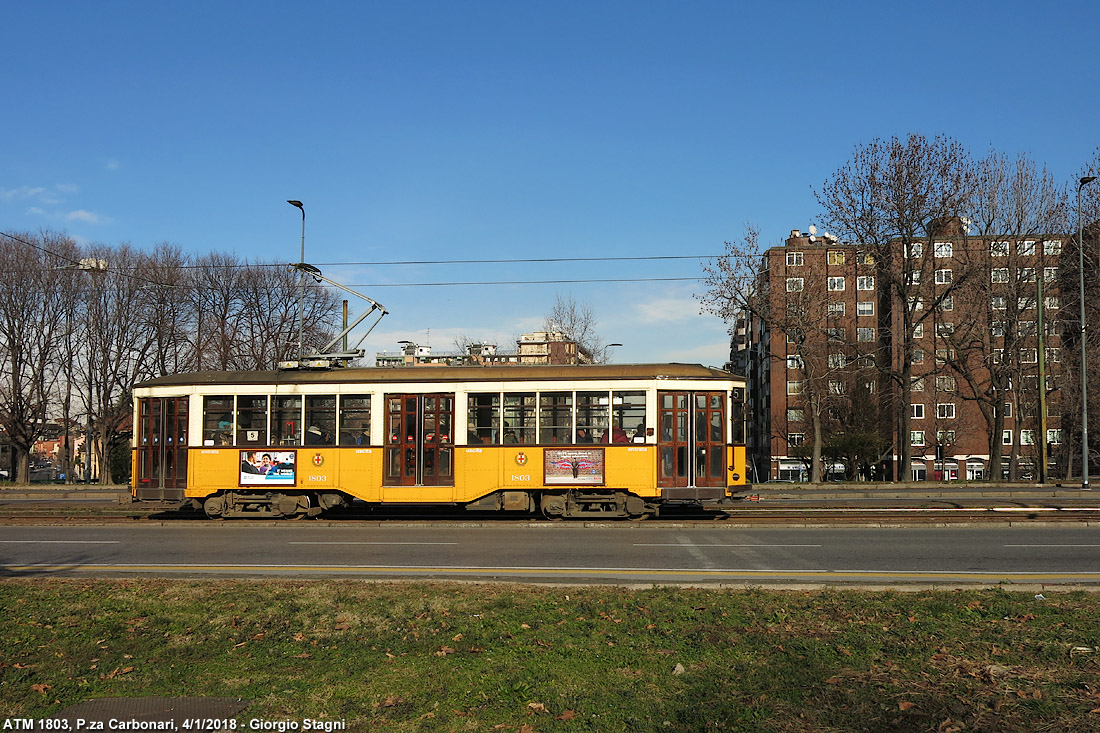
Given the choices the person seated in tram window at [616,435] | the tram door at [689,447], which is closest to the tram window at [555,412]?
the person seated in tram window at [616,435]

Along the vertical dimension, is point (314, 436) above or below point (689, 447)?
above

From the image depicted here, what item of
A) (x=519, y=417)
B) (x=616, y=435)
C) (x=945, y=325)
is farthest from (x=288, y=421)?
(x=945, y=325)

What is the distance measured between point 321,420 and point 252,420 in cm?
163

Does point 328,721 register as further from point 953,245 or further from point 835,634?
point 953,245

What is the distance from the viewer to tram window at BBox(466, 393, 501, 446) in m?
18.5

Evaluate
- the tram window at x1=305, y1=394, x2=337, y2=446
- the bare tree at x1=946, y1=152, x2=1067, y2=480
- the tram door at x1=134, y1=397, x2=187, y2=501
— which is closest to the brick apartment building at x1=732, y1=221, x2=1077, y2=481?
the bare tree at x1=946, y1=152, x2=1067, y2=480

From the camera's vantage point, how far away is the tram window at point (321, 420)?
19.0 metres

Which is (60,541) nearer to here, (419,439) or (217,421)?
(217,421)

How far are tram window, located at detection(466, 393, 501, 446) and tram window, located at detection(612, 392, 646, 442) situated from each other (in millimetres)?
2538

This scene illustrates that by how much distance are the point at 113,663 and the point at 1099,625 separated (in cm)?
Answer: 853

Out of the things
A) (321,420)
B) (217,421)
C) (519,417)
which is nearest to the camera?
(519,417)

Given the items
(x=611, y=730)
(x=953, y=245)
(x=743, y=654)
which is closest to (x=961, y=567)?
(x=743, y=654)

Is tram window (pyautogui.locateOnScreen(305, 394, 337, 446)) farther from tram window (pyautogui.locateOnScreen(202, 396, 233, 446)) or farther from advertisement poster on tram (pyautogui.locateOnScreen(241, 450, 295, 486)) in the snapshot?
tram window (pyautogui.locateOnScreen(202, 396, 233, 446))

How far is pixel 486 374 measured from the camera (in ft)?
61.4
